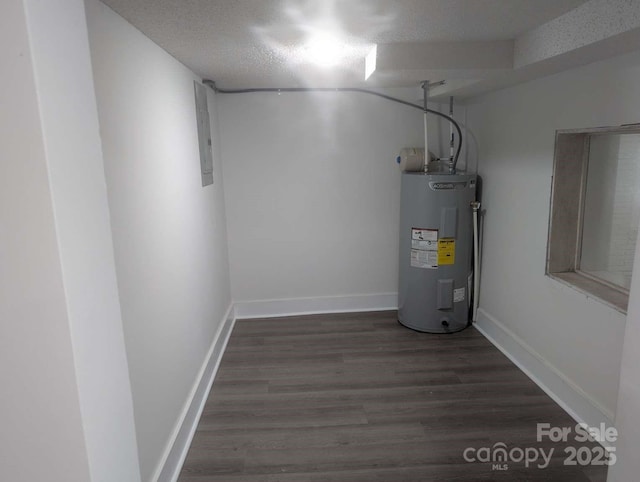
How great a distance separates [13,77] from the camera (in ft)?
2.74

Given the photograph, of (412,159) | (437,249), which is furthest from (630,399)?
(412,159)

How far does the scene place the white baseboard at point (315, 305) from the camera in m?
3.81

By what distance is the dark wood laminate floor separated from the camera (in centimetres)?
198

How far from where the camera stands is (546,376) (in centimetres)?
257

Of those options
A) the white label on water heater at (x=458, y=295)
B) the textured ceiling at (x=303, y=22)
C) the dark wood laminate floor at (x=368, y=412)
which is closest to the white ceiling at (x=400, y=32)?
the textured ceiling at (x=303, y=22)

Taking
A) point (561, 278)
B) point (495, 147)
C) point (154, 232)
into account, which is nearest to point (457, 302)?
point (561, 278)

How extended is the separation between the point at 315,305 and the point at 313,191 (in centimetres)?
104

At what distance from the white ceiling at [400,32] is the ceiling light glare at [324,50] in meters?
0.06

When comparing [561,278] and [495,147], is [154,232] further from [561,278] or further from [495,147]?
[495,147]

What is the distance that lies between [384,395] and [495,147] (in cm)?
198

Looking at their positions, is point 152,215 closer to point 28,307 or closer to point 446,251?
point 28,307

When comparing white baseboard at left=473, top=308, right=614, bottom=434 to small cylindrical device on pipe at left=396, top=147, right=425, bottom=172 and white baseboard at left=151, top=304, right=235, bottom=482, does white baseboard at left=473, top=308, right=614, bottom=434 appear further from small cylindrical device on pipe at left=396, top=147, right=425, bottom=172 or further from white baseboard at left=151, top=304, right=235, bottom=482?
white baseboard at left=151, top=304, right=235, bottom=482

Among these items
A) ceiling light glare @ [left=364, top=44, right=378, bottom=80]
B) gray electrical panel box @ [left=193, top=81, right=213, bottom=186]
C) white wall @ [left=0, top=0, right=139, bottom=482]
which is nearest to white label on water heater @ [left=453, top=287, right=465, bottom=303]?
ceiling light glare @ [left=364, top=44, right=378, bottom=80]

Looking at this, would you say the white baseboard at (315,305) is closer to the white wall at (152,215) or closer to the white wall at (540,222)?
the white wall at (540,222)
